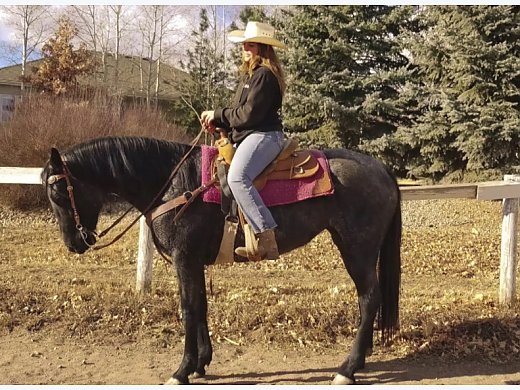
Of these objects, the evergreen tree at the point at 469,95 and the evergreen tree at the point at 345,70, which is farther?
the evergreen tree at the point at 345,70

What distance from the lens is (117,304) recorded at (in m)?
5.28

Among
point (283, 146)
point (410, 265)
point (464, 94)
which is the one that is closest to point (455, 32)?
point (464, 94)

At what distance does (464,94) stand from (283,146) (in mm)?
11810

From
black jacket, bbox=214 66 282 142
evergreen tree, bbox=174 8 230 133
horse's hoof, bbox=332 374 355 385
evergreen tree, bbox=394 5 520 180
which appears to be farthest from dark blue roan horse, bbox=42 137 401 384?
evergreen tree, bbox=174 8 230 133

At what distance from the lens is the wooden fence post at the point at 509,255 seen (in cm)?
548

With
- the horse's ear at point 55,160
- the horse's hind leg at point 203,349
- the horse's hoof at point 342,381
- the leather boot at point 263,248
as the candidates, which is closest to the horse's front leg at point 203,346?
the horse's hind leg at point 203,349

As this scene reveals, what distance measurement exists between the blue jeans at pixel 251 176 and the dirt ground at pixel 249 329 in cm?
135

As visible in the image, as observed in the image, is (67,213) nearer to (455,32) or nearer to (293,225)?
(293,225)

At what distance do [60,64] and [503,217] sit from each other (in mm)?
26172

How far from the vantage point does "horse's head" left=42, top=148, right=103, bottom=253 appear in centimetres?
387

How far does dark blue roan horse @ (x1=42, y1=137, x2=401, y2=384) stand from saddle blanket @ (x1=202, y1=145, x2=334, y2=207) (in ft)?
0.24

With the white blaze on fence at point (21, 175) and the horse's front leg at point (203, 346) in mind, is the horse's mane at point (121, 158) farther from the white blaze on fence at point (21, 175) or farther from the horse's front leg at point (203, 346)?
the white blaze on fence at point (21, 175)

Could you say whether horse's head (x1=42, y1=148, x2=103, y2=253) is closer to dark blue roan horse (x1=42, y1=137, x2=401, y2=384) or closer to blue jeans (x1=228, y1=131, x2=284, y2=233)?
dark blue roan horse (x1=42, y1=137, x2=401, y2=384)

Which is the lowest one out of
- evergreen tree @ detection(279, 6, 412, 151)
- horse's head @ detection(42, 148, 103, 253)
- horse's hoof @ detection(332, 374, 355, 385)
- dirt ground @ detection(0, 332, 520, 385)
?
dirt ground @ detection(0, 332, 520, 385)
